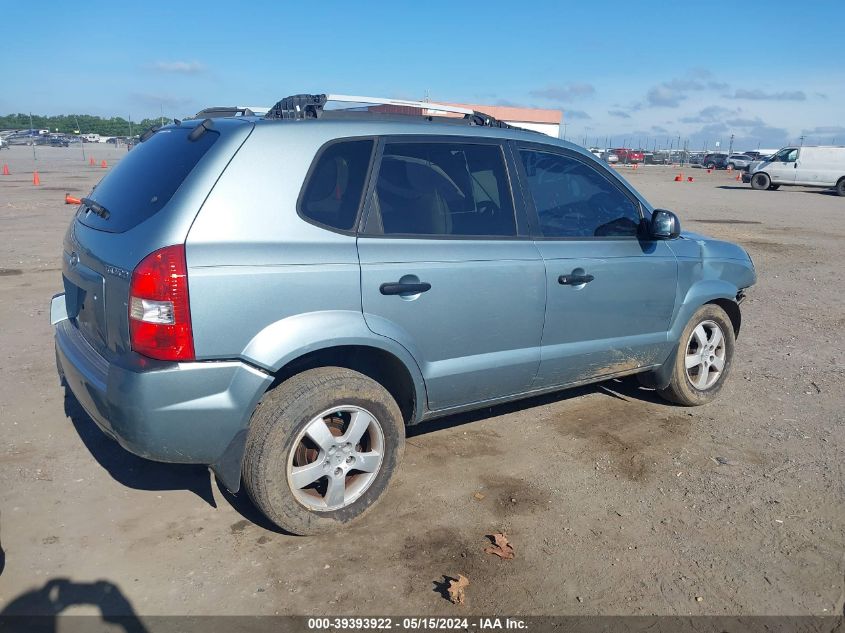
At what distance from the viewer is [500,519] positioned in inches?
144

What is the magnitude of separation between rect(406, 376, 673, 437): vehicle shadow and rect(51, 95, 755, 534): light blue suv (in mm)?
769

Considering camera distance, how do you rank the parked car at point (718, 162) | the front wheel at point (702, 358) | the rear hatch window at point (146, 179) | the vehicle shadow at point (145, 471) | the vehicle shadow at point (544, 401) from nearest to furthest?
1. the rear hatch window at point (146, 179)
2. the vehicle shadow at point (145, 471)
3. the vehicle shadow at point (544, 401)
4. the front wheel at point (702, 358)
5. the parked car at point (718, 162)

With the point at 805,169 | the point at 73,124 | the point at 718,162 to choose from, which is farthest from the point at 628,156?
the point at 73,124

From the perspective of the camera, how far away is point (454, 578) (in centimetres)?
314

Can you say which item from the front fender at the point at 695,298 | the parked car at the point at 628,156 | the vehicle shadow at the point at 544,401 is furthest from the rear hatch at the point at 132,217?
the parked car at the point at 628,156

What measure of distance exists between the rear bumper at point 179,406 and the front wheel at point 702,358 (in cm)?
316

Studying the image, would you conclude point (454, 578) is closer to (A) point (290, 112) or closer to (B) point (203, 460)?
(B) point (203, 460)

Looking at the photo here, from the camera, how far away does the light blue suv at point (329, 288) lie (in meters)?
2.98

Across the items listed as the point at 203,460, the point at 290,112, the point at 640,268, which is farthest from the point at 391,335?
the point at 640,268

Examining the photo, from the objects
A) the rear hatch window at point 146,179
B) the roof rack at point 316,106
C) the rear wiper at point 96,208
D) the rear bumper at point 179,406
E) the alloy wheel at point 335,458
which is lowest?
the alloy wheel at point 335,458

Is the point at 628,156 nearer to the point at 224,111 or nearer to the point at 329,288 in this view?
the point at 224,111

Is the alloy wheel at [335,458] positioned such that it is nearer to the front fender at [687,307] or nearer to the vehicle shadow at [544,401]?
the vehicle shadow at [544,401]

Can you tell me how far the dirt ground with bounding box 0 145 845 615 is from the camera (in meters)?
3.03

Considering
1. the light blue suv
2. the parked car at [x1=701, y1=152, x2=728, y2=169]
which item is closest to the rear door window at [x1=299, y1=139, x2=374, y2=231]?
the light blue suv
